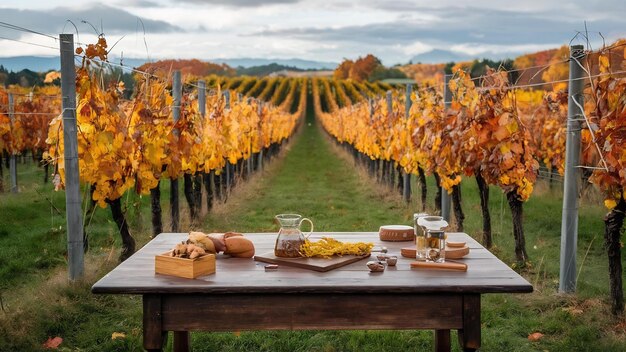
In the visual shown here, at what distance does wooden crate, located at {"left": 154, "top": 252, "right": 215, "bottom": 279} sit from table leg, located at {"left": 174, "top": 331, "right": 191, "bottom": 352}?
74cm

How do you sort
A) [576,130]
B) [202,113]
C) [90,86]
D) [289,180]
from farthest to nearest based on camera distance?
[289,180] → [202,113] → [90,86] → [576,130]

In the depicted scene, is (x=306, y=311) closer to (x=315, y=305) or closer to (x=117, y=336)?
(x=315, y=305)

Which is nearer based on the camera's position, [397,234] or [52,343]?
[397,234]

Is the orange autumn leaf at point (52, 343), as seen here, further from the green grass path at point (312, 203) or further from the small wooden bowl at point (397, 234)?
the green grass path at point (312, 203)

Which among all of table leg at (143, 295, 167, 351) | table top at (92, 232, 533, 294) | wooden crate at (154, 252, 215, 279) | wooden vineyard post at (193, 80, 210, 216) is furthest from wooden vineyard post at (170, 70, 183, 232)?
table leg at (143, 295, 167, 351)

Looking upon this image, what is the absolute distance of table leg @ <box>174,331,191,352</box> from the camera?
3.19m

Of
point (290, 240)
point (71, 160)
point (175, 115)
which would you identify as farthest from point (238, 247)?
point (175, 115)

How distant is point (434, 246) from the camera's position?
266 centimetres

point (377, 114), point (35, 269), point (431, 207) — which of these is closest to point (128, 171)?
point (35, 269)

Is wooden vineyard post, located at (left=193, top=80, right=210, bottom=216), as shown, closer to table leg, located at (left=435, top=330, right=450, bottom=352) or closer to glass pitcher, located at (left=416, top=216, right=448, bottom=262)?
table leg, located at (left=435, top=330, right=450, bottom=352)

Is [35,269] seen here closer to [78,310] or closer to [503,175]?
[78,310]

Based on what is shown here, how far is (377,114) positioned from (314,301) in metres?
9.65

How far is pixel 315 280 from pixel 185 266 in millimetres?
491

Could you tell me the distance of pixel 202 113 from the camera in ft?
26.6
